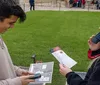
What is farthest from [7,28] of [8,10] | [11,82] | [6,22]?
[11,82]

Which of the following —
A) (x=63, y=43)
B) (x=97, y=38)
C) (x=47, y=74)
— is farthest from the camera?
(x=63, y=43)

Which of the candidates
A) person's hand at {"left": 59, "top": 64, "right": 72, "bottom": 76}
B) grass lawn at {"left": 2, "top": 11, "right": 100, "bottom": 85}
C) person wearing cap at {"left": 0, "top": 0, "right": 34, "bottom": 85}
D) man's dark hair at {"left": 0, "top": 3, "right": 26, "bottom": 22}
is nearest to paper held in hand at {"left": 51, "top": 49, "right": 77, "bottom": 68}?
person's hand at {"left": 59, "top": 64, "right": 72, "bottom": 76}

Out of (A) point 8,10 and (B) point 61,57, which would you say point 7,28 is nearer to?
(A) point 8,10

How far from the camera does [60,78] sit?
659cm

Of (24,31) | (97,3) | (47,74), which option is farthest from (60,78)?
(97,3)

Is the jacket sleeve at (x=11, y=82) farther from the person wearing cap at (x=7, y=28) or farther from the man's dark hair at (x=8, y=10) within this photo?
the man's dark hair at (x=8, y=10)

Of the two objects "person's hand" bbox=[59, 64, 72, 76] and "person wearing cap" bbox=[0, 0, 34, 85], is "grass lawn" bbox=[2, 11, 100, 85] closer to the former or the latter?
"person's hand" bbox=[59, 64, 72, 76]

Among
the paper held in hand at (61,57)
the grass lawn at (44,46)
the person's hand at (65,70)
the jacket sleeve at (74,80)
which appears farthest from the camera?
the grass lawn at (44,46)

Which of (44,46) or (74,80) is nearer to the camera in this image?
(74,80)

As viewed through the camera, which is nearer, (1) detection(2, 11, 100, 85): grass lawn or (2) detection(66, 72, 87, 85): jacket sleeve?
(2) detection(66, 72, 87, 85): jacket sleeve

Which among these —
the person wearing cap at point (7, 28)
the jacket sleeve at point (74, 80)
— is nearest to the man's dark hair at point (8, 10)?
the person wearing cap at point (7, 28)

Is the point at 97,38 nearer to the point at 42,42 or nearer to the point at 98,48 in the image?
the point at 98,48

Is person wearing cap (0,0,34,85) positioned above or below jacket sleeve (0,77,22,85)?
above

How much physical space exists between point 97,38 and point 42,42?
800 centimetres
